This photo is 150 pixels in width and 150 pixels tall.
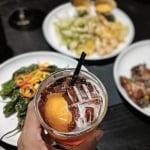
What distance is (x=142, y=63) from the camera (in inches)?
54.9

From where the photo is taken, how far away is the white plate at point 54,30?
1.41 m

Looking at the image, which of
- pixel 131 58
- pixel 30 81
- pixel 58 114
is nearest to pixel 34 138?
pixel 58 114

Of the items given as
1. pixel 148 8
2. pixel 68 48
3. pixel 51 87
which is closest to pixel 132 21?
pixel 148 8

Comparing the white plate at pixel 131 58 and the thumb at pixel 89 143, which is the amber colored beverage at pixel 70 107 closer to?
the thumb at pixel 89 143

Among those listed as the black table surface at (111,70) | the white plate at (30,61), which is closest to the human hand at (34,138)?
the black table surface at (111,70)

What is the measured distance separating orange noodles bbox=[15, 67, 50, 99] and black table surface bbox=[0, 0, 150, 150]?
0.60 ft

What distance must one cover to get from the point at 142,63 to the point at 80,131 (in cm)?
67

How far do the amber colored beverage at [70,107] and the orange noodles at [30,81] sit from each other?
255 mm

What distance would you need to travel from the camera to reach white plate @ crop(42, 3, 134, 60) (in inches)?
55.6

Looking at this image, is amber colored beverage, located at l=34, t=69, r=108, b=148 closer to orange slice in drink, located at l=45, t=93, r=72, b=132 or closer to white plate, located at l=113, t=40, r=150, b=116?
orange slice in drink, located at l=45, t=93, r=72, b=132

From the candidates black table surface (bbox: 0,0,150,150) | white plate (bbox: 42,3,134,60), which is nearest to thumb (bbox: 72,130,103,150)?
black table surface (bbox: 0,0,150,150)

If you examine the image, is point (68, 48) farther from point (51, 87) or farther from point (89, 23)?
point (51, 87)

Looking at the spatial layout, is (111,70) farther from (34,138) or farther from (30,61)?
(34,138)

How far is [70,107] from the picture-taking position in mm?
839
